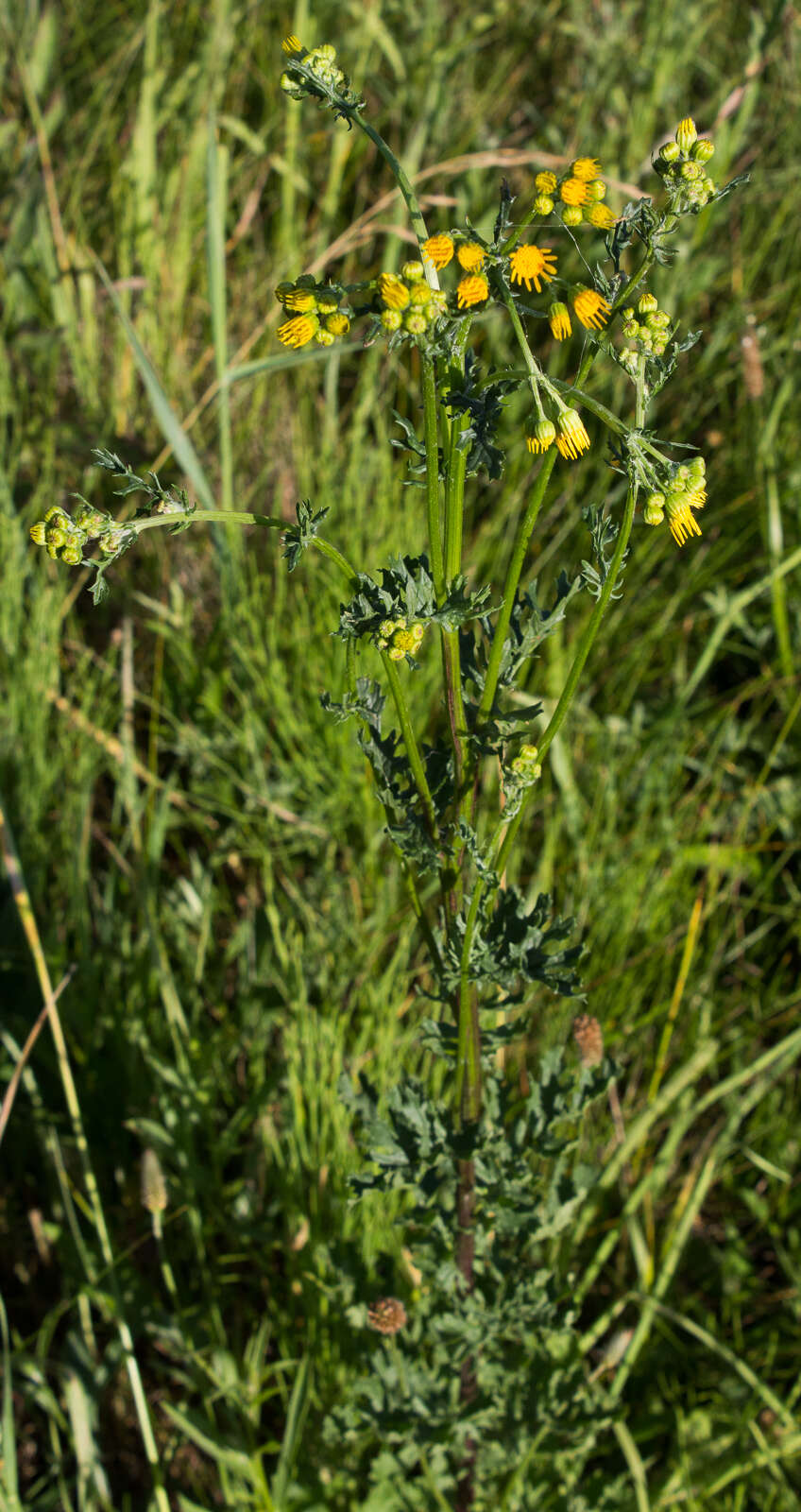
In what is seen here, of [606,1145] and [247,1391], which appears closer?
[247,1391]

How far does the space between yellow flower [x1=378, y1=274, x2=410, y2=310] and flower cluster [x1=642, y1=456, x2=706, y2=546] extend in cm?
28

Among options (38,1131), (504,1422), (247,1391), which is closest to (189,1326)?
(247,1391)

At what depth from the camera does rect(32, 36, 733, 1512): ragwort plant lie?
3.34 ft

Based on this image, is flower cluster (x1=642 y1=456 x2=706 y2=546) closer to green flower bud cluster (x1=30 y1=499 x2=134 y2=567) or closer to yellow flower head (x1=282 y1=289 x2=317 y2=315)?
yellow flower head (x1=282 y1=289 x2=317 y2=315)

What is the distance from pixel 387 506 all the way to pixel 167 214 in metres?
1.42

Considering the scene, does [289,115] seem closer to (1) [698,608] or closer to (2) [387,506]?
(2) [387,506]

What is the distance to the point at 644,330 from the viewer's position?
→ 1.02 meters

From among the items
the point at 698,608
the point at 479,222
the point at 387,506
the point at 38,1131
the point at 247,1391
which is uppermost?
the point at 479,222

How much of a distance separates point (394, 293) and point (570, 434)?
0.21 m

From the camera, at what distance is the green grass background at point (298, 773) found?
6.87ft

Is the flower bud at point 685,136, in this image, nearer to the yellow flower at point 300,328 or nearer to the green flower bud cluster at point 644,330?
the green flower bud cluster at point 644,330

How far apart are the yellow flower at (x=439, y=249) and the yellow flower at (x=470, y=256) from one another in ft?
0.03

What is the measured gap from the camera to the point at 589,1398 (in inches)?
72.9

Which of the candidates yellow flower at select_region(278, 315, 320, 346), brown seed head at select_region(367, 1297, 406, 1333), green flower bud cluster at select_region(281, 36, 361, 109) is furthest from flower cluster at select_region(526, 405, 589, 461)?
brown seed head at select_region(367, 1297, 406, 1333)
